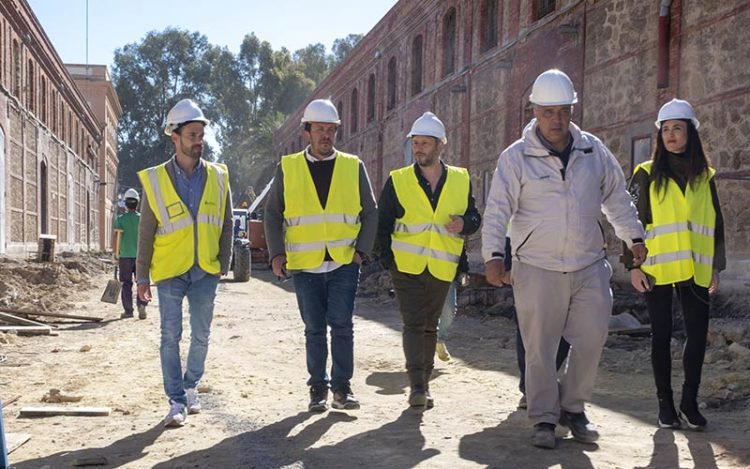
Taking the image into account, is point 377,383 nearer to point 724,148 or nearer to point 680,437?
point 680,437

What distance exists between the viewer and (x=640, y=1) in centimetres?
1312

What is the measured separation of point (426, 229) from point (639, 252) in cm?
149

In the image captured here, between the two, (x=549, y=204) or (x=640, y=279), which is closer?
(x=549, y=204)

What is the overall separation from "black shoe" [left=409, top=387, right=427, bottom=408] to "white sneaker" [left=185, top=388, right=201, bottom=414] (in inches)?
55.7

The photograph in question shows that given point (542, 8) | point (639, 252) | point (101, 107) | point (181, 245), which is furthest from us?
point (101, 107)

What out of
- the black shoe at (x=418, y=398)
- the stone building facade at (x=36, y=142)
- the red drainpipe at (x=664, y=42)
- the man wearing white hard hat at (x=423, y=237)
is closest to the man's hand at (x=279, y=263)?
the man wearing white hard hat at (x=423, y=237)

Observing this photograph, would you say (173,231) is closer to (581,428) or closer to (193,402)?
(193,402)

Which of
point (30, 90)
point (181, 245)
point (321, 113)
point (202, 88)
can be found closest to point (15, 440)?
point (181, 245)

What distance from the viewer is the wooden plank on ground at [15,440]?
4375 millimetres

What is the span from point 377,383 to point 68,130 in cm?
3554

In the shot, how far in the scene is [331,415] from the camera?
523 cm

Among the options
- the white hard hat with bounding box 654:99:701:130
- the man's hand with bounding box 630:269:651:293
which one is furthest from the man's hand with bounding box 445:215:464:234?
the white hard hat with bounding box 654:99:701:130

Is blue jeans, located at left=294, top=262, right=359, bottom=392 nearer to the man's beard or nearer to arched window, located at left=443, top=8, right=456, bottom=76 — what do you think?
the man's beard

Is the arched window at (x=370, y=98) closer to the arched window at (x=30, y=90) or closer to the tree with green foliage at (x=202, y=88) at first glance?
the arched window at (x=30, y=90)
